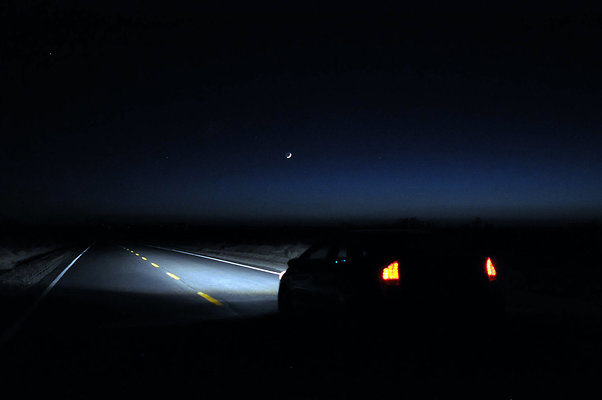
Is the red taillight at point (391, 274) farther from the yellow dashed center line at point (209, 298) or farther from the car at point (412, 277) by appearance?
the yellow dashed center line at point (209, 298)

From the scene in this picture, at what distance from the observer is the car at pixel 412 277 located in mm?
6676

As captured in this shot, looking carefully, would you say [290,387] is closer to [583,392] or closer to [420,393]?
[420,393]

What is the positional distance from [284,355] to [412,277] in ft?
6.14

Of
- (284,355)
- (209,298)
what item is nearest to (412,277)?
(284,355)

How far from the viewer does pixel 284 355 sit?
665 centimetres

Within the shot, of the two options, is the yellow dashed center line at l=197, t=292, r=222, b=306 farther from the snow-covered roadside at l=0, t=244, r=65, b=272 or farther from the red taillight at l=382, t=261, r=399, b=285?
the snow-covered roadside at l=0, t=244, r=65, b=272

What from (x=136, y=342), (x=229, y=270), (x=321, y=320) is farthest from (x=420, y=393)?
(x=229, y=270)

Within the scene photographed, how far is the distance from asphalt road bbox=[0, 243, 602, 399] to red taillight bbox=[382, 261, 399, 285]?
1.47 feet

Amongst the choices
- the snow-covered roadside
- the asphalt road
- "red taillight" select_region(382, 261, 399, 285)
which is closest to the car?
"red taillight" select_region(382, 261, 399, 285)

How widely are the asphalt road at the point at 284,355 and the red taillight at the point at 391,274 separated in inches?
17.6

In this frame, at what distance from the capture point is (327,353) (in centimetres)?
678

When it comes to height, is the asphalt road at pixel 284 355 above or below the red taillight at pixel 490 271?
below

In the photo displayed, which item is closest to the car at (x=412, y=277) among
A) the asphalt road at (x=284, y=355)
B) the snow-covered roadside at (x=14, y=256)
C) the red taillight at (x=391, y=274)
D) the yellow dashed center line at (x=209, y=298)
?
the red taillight at (x=391, y=274)

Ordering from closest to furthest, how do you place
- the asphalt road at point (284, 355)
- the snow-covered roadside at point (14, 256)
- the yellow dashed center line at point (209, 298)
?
the asphalt road at point (284, 355) → the yellow dashed center line at point (209, 298) → the snow-covered roadside at point (14, 256)
